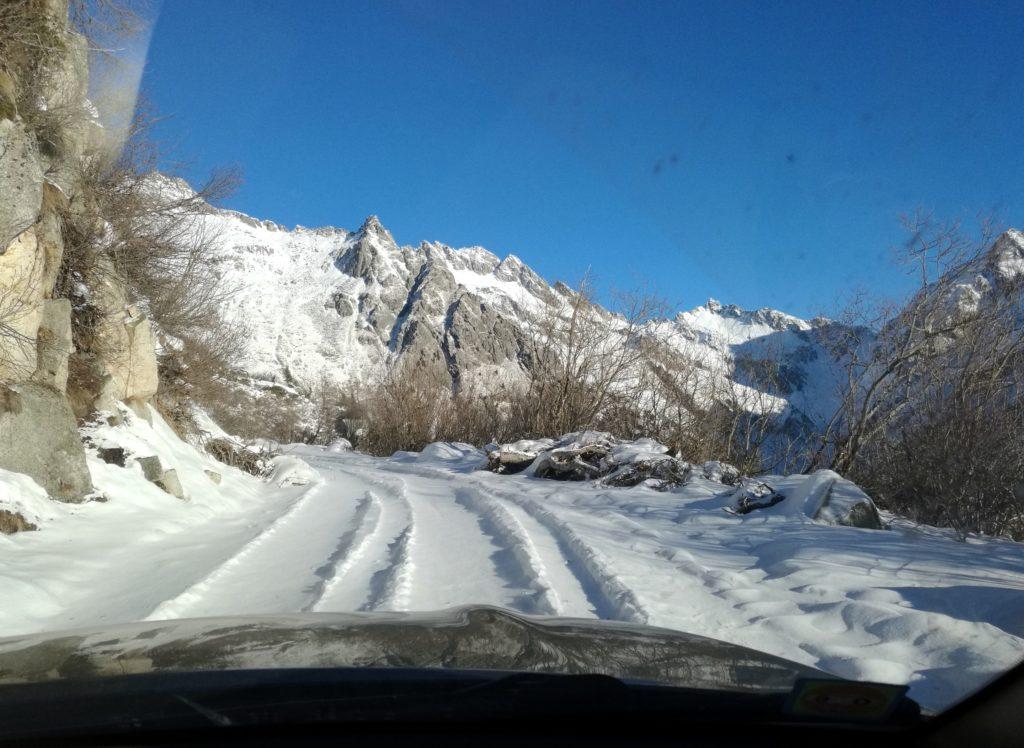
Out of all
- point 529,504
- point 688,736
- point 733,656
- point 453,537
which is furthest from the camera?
point 529,504

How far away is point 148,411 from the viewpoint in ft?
32.9

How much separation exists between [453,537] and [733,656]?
16.9ft

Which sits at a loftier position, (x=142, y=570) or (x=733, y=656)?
(x=733, y=656)

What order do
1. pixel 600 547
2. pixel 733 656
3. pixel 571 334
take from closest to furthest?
pixel 733 656 → pixel 600 547 → pixel 571 334

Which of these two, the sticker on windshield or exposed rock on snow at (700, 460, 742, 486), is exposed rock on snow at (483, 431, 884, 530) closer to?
exposed rock on snow at (700, 460, 742, 486)

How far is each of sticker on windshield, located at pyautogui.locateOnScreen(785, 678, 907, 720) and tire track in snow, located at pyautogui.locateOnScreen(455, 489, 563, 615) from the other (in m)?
2.83

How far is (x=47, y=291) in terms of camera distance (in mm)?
7688

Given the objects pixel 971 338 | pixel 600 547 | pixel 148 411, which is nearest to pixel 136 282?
pixel 148 411

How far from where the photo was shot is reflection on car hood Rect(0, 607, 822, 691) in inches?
80.7

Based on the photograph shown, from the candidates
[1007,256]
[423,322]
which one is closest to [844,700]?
[1007,256]

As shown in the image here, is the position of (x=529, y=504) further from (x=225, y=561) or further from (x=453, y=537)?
(x=225, y=561)

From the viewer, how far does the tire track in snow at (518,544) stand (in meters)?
4.88

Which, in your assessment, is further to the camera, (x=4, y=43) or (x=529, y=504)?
(x=529, y=504)

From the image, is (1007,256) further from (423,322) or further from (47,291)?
(423,322)
